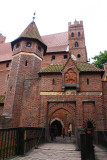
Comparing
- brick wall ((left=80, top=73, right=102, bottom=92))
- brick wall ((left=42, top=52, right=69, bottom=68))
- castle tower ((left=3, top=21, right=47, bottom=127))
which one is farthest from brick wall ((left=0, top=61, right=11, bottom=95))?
brick wall ((left=80, top=73, right=102, bottom=92))

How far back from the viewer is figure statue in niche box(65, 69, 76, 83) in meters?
13.9

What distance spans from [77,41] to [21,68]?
1509 cm

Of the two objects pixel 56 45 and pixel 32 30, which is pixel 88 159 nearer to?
pixel 32 30

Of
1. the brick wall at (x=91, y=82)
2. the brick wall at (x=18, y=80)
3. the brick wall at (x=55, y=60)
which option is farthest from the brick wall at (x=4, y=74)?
the brick wall at (x=91, y=82)

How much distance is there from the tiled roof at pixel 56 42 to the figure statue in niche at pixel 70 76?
1133cm

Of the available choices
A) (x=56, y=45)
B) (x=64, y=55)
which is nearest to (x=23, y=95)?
(x=64, y=55)

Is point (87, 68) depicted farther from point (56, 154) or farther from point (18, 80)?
point (56, 154)

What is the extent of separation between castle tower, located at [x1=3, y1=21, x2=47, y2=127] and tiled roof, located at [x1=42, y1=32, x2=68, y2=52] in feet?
21.3

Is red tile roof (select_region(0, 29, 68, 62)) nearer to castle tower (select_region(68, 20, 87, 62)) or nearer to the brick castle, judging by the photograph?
castle tower (select_region(68, 20, 87, 62))

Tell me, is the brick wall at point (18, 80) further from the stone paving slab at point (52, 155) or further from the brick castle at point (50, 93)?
the stone paving slab at point (52, 155)

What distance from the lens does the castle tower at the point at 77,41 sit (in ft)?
85.5

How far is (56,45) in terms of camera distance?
2677 cm

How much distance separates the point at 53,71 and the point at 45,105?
3454mm

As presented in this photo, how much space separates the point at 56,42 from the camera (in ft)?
91.6
